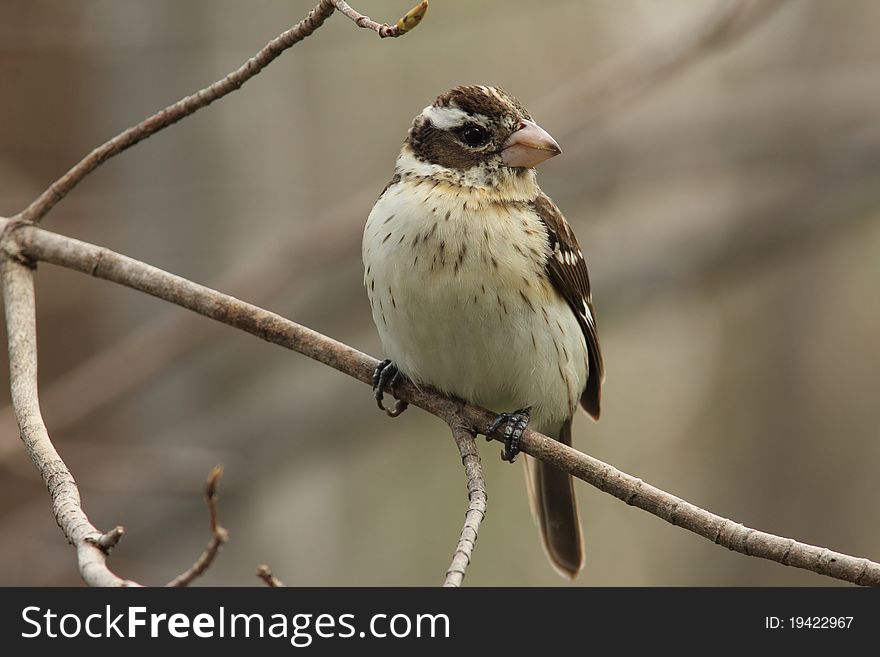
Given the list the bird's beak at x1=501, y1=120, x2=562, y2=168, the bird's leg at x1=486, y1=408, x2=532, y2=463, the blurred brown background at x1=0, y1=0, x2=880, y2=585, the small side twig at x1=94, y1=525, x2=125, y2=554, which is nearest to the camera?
the small side twig at x1=94, y1=525, x2=125, y2=554

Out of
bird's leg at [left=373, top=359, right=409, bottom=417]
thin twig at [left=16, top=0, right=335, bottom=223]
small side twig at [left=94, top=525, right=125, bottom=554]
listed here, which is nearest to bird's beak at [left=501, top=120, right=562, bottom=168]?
bird's leg at [left=373, top=359, right=409, bottom=417]

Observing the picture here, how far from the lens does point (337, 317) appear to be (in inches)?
341

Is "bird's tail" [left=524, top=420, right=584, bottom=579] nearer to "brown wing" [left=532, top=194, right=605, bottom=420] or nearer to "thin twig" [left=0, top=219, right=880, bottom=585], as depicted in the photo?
"brown wing" [left=532, top=194, right=605, bottom=420]

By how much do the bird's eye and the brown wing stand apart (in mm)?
315

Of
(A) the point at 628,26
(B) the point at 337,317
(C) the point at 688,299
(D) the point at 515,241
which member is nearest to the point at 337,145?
(B) the point at 337,317

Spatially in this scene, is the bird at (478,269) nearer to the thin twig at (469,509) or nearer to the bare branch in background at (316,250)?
the thin twig at (469,509)

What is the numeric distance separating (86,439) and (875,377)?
20.8ft

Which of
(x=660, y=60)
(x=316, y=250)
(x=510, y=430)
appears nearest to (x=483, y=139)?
(x=510, y=430)

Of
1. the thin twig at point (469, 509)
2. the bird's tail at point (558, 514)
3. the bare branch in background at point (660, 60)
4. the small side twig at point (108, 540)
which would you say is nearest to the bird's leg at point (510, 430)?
the thin twig at point (469, 509)

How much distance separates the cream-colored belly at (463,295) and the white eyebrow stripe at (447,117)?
32 cm

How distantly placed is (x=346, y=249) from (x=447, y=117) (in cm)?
329

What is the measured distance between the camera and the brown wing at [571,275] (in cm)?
445

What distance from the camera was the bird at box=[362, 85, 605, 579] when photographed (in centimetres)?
408

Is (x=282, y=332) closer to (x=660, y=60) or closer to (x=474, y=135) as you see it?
(x=474, y=135)
